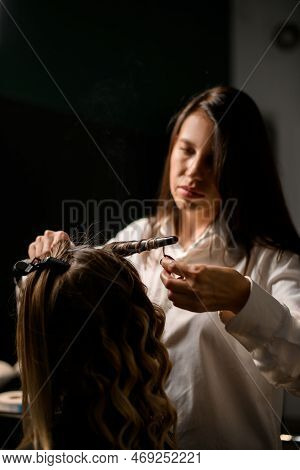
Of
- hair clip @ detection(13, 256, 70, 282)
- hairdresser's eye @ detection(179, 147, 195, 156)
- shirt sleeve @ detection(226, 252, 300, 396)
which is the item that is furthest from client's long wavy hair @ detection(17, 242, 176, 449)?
hairdresser's eye @ detection(179, 147, 195, 156)

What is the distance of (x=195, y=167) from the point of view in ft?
3.01

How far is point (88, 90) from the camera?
1028 millimetres

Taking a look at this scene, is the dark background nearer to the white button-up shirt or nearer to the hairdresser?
the hairdresser

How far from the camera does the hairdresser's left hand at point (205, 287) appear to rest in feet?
2.56

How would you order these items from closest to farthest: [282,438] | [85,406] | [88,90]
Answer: [85,406] → [282,438] → [88,90]

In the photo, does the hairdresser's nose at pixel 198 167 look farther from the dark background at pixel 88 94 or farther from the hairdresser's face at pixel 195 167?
the dark background at pixel 88 94

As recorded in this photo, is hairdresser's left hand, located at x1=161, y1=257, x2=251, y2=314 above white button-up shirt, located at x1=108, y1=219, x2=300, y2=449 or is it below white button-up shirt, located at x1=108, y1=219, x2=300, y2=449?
above

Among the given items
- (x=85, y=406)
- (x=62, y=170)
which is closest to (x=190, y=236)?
(x=62, y=170)

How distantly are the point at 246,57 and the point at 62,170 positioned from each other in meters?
0.34

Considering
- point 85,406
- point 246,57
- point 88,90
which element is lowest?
point 85,406

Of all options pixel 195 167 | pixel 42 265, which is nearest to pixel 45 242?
pixel 42 265

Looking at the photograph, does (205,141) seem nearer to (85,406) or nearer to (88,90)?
(88,90)

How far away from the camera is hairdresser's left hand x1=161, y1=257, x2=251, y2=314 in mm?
780

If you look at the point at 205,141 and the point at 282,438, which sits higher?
the point at 205,141
